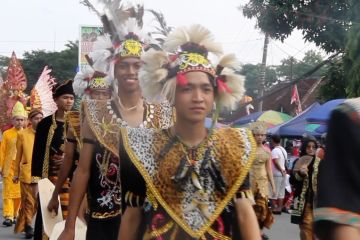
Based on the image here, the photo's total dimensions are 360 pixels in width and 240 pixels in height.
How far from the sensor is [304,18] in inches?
687

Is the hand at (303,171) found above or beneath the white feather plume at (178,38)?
beneath

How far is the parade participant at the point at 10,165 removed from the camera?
507 inches

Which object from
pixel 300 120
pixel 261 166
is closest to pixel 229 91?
pixel 261 166

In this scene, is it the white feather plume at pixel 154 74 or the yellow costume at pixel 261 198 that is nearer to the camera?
the white feather plume at pixel 154 74

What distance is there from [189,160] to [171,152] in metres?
0.10

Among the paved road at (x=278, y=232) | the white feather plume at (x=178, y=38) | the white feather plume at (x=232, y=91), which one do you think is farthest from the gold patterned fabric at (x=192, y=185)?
the paved road at (x=278, y=232)

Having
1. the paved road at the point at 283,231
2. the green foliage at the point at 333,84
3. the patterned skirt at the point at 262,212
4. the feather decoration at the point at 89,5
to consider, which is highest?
Answer: the feather decoration at the point at 89,5

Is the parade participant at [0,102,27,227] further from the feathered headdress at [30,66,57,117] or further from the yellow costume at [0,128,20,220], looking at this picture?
the feathered headdress at [30,66,57,117]

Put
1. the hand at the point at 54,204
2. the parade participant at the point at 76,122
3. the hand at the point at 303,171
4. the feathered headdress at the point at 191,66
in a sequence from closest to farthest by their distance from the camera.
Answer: the feathered headdress at the point at 191,66
the parade participant at the point at 76,122
the hand at the point at 54,204
the hand at the point at 303,171

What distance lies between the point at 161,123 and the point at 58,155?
117 inches

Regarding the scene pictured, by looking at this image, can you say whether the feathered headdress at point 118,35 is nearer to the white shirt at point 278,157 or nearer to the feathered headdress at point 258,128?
the feathered headdress at point 258,128

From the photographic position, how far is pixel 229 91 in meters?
3.88

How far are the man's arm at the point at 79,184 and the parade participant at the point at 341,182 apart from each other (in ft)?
9.34

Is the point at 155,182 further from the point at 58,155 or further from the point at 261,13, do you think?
the point at 261,13
